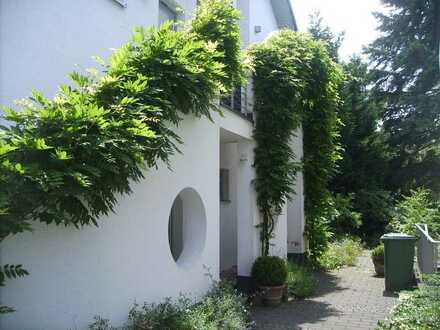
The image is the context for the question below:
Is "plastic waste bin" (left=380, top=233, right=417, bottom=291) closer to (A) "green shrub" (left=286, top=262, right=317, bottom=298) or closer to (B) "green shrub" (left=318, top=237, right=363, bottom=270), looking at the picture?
(A) "green shrub" (left=286, top=262, right=317, bottom=298)

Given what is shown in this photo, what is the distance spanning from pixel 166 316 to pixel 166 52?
3175 mm

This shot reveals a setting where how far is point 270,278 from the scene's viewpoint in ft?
28.0

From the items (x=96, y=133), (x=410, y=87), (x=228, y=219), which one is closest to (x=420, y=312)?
(x=96, y=133)

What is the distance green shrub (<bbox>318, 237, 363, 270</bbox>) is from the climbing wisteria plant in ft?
28.6

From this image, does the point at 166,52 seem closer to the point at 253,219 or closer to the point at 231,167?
the point at 253,219

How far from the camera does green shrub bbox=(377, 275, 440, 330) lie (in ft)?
17.7

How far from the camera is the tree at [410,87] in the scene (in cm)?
1828

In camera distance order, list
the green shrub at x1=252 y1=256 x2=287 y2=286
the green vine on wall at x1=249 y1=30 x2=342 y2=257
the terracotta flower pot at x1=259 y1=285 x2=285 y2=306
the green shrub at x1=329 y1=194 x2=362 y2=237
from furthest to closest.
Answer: the green shrub at x1=329 y1=194 x2=362 y2=237 → the green vine on wall at x1=249 y1=30 x2=342 y2=257 → the green shrub at x1=252 y1=256 x2=287 y2=286 → the terracotta flower pot at x1=259 y1=285 x2=285 y2=306

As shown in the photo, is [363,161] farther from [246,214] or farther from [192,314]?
[192,314]

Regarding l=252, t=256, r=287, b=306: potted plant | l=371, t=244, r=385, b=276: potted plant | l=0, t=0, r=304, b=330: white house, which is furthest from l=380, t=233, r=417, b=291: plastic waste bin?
l=0, t=0, r=304, b=330: white house

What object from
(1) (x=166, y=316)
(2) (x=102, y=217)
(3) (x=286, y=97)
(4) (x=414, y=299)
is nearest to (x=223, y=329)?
(1) (x=166, y=316)

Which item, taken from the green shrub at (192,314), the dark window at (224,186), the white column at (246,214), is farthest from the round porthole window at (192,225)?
the dark window at (224,186)

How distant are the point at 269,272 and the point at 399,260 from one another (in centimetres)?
292

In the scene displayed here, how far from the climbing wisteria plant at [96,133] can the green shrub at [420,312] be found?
149 inches
